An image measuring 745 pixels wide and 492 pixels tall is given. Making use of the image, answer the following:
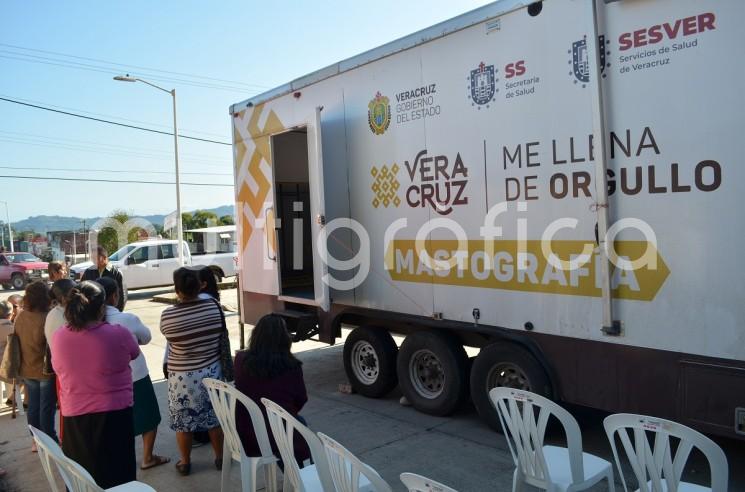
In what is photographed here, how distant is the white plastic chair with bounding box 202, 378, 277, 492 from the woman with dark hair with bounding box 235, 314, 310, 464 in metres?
0.08

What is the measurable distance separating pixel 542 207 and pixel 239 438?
2.58m

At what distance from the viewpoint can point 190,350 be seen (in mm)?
4340

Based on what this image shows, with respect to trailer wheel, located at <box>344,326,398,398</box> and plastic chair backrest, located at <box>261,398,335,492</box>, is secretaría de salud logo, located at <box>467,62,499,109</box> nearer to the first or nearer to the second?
trailer wheel, located at <box>344,326,398,398</box>

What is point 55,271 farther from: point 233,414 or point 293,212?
point 233,414

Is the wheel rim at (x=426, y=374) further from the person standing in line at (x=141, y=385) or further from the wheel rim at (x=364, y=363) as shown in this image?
the person standing in line at (x=141, y=385)

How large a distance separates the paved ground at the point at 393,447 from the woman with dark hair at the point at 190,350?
491 millimetres

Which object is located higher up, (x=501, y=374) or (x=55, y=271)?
(x=55, y=271)

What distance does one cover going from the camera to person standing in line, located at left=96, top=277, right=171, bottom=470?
4.18 metres

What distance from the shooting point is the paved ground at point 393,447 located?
434 cm

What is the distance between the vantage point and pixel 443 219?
516 centimetres

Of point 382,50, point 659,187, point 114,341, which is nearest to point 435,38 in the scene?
point 382,50

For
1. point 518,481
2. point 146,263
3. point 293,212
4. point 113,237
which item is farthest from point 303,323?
point 113,237

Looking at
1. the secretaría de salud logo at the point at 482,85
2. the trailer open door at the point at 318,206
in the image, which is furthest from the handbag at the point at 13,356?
the secretaría de salud logo at the point at 482,85

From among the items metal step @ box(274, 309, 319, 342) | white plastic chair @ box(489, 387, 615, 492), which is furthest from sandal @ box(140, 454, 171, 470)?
white plastic chair @ box(489, 387, 615, 492)
